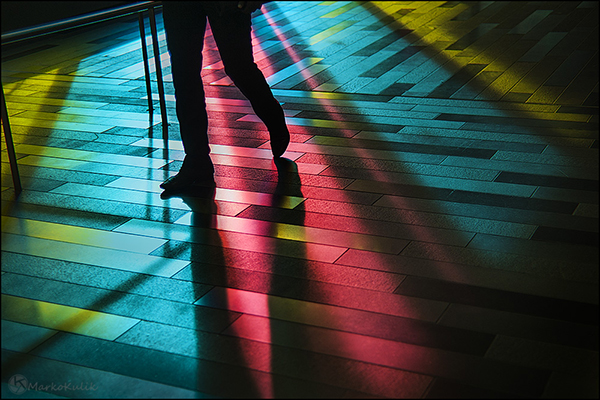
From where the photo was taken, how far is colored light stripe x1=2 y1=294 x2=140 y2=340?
1.85m

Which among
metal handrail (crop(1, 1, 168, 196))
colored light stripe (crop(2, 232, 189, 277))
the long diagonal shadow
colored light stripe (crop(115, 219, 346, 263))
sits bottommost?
the long diagonal shadow

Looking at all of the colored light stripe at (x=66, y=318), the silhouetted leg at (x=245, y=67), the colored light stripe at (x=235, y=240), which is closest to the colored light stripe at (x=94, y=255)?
A: the colored light stripe at (x=235, y=240)

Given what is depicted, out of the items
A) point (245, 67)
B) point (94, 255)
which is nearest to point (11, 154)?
point (94, 255)

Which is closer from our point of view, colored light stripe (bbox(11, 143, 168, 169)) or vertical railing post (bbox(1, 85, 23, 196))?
vertical railing post (bbox(1, 85, 23, 196))

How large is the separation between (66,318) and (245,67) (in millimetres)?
1308

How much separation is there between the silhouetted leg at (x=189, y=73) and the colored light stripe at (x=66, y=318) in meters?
0.98

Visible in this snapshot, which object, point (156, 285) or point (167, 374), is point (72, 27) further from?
point (167, 374)

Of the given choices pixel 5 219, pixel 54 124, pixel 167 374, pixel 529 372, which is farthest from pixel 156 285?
pixel 54 124

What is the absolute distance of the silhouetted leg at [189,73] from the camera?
256cm

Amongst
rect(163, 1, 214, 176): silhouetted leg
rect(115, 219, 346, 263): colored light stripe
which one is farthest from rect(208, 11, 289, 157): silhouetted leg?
rect(115, 219, 346, 263): colored light stripe

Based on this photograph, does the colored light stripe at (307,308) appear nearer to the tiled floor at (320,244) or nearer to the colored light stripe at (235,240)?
the tiled floor at (320,244)
